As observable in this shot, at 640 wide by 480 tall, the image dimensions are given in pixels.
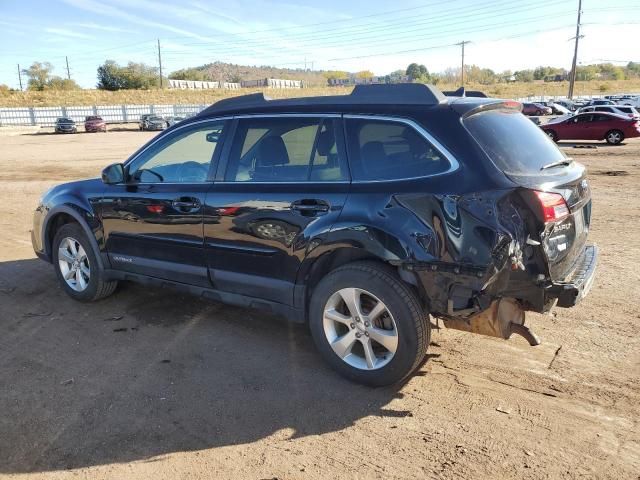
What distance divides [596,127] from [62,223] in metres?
22.8

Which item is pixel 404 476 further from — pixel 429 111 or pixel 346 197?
pixel 429 111

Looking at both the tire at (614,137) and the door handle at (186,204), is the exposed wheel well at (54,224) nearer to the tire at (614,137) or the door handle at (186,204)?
the door handle at (186,204)

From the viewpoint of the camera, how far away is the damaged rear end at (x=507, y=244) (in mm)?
3035

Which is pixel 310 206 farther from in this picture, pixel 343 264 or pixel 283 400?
pixel 283 400

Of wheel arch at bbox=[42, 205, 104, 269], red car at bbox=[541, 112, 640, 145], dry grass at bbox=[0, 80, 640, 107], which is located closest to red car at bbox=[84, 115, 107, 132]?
dry grass at bbox=[0, 80, 640, 107]

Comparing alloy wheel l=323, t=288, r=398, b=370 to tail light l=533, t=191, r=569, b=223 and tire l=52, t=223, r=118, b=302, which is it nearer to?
tail light l=533, t=191, r=569, b=223

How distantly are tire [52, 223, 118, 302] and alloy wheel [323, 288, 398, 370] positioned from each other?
258 centimetres

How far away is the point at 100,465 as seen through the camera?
2834 millimetres

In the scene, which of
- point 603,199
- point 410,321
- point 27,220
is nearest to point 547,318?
point 410,321

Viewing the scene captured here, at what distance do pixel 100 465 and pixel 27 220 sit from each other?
24.9 feet

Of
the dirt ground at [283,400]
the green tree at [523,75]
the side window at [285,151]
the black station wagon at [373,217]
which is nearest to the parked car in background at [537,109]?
the dirt ground at [283,400]

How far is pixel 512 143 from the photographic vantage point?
3398 mm

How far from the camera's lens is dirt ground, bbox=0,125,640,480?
2812mm

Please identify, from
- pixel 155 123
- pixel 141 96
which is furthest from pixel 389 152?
pixel 141 96
